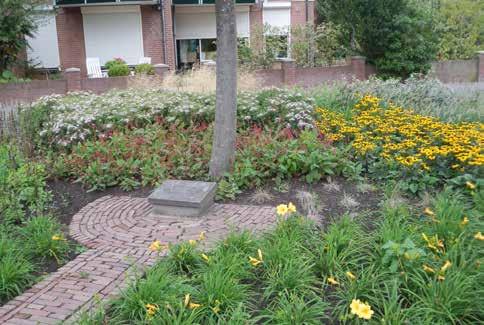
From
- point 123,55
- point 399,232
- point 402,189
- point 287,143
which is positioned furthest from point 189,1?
point 399,232

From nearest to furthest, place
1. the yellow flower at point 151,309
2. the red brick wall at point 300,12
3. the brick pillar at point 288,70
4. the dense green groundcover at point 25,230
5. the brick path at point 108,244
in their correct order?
the yellow flower at point 151,309 → the brick path at point 108,244 → the dense green groundcover at point 25,230 → the brick pillar at point 288,70 → the red brick wall at point 300,12

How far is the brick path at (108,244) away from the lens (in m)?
3.82

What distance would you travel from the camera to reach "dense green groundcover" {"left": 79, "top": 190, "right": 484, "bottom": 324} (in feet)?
11.0

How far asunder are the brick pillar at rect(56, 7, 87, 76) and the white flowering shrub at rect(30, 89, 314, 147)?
44.8ft

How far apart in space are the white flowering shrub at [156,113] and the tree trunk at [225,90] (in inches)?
59.6

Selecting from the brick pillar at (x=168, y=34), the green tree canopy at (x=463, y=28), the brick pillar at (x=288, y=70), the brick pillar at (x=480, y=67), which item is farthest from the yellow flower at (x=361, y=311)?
→ the green tree canopy at (x=463, y=28)

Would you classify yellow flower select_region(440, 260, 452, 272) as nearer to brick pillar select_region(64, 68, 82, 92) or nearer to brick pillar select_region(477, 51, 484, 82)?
brick pillar select_region(64, 68, 82, 92)

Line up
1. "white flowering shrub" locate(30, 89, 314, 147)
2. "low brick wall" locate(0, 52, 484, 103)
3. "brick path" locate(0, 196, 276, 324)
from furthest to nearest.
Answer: "low brick wall" locate(0, 52, 484, 103) → "white flowering shrub" locate(30, 89, 314, 147) → "brick path" locate(0, 196, 276, 324)

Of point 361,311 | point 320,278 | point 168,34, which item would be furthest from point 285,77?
point 361,311

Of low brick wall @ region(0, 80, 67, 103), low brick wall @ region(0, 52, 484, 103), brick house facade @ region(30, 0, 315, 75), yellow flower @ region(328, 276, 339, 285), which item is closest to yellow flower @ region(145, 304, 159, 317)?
yellow flower @ region(328, 276, 339, 285)

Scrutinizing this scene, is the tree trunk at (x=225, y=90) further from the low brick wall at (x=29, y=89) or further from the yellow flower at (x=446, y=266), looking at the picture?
the low brick wall at (x=29, y=89)

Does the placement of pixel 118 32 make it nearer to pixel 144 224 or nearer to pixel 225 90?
pixel 225 90

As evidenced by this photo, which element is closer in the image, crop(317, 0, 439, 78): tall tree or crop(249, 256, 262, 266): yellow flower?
crop(249, 256, 262, 266): yellow flower

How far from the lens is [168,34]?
21859mm
